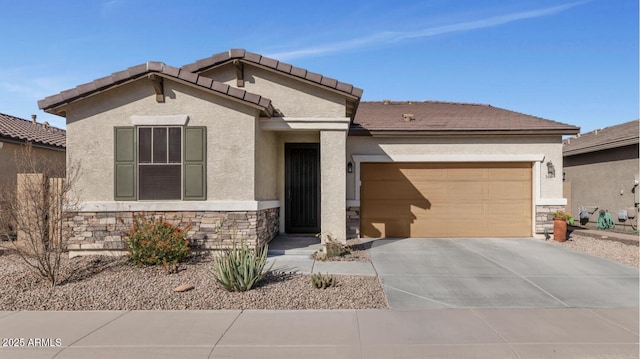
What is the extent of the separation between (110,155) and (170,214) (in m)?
1.85

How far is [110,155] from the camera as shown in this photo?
8414mm

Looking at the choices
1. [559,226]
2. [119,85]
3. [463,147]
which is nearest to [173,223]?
[119,85]

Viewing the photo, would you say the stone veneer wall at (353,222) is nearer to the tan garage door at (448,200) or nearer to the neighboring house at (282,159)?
the neighboring house at (282,159)

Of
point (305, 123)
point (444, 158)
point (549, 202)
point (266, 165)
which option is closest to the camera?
point (305, 123)

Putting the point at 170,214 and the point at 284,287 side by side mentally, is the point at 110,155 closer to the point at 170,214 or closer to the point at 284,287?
the point at 170,214

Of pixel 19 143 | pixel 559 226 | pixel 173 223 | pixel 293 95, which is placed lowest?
pixel 559 226

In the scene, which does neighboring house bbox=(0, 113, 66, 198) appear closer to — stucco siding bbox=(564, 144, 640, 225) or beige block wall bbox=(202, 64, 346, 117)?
beige block wall bbox=(202, 64, 346, 117)

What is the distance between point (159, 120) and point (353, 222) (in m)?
6.04

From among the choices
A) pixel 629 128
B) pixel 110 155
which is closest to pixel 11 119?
pixel 110 155

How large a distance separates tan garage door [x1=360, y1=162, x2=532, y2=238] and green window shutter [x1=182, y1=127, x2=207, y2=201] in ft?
16.8

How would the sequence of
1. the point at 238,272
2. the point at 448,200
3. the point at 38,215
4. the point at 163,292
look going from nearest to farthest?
the point at 163,292 < the point at 238,272 < the point at 38,215 < the point at 448,200

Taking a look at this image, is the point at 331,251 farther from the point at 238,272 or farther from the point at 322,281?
the point at 238,272

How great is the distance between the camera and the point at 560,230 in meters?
11.0

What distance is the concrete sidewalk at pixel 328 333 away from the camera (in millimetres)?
4227
